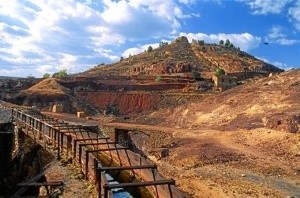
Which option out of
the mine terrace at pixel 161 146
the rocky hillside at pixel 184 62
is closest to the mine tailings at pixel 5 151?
the mine terrace at pixel 161 146

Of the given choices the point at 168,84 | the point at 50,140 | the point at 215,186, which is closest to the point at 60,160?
the point at 50,140

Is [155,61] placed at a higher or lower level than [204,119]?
higher

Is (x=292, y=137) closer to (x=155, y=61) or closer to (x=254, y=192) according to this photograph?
(x=254, y=192)

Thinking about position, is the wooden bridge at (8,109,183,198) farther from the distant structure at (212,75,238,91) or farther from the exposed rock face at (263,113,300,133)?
the distant structure at (212,75,238,91)

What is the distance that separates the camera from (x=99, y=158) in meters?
15.2

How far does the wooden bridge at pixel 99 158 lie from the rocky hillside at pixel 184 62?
7986 centimetres

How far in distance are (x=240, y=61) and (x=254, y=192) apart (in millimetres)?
94664

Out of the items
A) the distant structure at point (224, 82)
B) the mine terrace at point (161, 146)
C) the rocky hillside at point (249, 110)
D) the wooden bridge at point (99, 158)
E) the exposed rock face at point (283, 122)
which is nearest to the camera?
the wooden bridge at point (99, 158)

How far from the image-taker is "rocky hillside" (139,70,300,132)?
33.0 meters

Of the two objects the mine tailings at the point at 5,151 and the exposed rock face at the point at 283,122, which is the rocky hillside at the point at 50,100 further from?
the exposed rock face at the point at 283,122

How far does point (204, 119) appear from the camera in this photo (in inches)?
1628

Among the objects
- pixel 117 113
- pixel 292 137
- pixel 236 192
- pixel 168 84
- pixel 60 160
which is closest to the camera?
pixel 60 160

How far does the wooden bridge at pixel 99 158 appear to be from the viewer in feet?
30.7

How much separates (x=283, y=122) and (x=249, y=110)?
796cm
